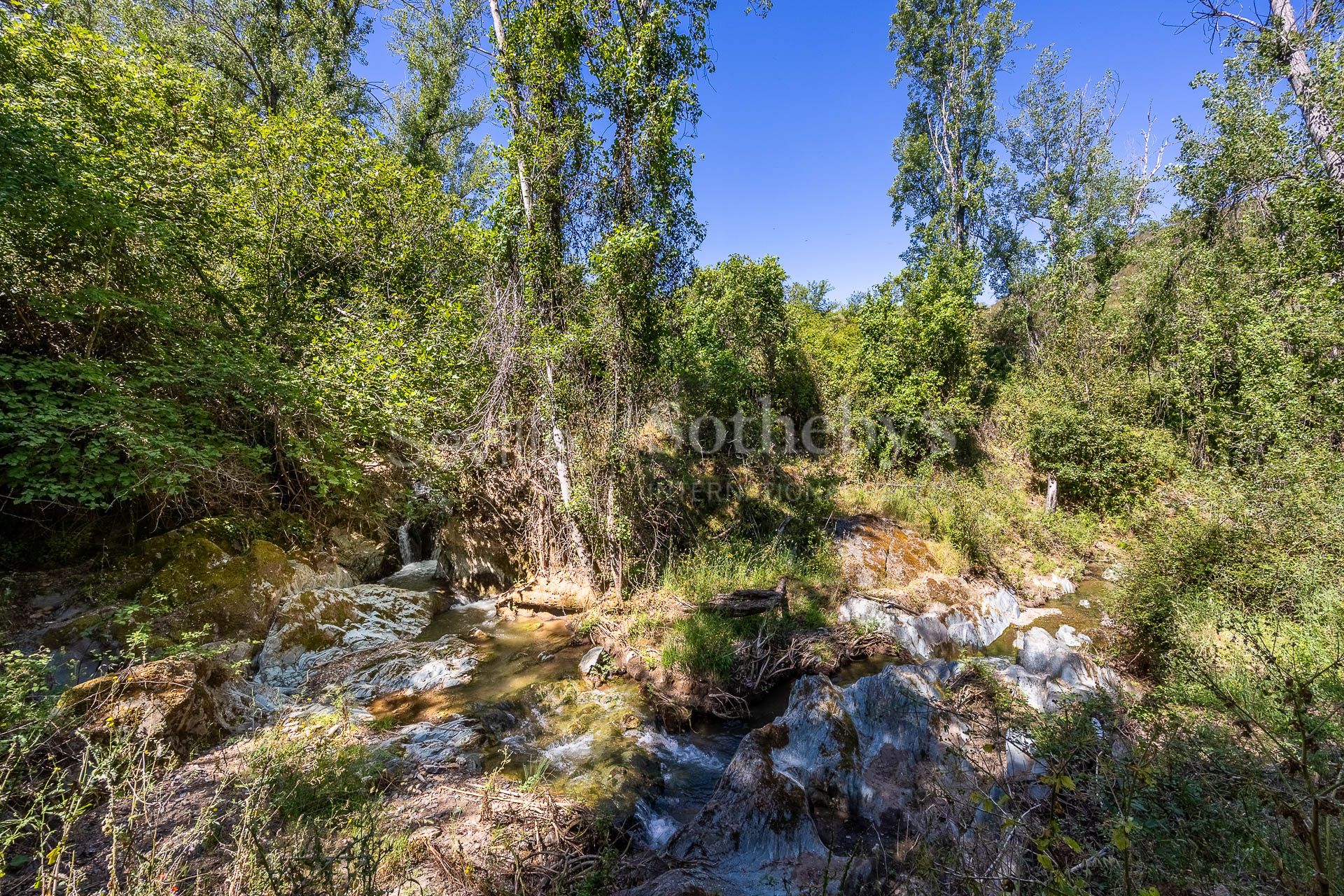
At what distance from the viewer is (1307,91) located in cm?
777

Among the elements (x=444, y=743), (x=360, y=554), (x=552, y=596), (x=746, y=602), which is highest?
(x=360, y=554)

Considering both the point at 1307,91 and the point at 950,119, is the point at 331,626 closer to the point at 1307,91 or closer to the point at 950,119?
the point at 1307,91

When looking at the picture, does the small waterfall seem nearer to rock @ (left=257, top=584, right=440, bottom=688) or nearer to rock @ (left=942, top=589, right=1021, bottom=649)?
rock @ (left=257, top=584, right=440, bottom=688)

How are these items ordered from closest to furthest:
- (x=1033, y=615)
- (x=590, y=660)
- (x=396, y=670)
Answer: (x=396, y=670) < (x=590, y=660) < (x=1033, y=615)

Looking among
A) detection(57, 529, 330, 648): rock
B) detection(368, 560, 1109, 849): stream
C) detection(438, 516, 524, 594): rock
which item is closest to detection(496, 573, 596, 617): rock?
detection(368, 560, 1109, 849): stream

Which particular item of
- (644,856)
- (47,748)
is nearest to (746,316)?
(644,856)

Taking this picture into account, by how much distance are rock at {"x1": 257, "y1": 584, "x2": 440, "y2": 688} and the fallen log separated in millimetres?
4744

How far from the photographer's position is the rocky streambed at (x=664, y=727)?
325cm

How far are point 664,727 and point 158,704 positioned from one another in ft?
14.8

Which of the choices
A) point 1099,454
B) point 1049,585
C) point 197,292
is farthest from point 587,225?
point 1099,454

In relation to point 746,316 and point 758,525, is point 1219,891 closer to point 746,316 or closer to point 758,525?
point 758,525

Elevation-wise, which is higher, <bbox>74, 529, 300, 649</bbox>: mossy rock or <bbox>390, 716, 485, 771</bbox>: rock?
<bbox>74, 529, 300, 649</bbox>: mossy rock

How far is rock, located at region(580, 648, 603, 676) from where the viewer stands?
608cm

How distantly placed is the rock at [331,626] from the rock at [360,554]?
22.3 inches
